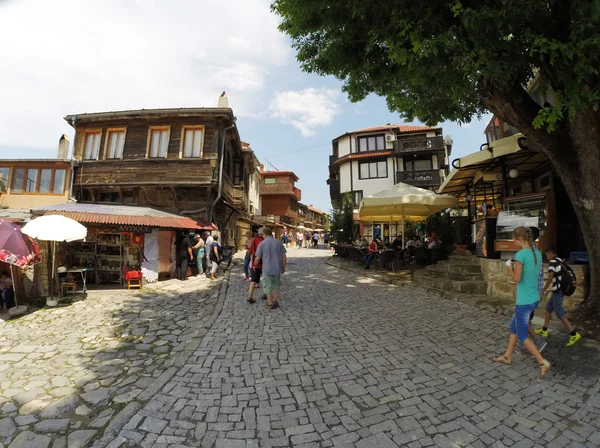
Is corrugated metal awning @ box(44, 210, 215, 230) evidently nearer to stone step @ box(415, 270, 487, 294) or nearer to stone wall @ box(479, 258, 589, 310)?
stone step @ box(415, 270, 487, 294)

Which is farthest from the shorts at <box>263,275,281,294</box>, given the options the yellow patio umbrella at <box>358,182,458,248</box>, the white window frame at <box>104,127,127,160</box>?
the white window frame at <box>104,127,127,160</box>

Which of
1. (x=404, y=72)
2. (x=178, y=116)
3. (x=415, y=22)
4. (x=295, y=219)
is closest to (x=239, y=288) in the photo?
(x=404, y=72)

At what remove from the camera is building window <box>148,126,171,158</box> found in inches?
518

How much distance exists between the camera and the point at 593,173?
4.51 metres

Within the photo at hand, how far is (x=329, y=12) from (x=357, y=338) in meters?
5.88

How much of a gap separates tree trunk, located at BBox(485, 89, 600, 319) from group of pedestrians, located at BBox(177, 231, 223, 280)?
9.30 meters

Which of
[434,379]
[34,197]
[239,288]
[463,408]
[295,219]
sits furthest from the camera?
[295,219]

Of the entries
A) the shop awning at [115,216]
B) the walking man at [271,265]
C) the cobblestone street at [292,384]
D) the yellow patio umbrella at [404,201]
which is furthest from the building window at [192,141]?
the cobblestone street at [292,384]

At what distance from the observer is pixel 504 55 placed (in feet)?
13.2

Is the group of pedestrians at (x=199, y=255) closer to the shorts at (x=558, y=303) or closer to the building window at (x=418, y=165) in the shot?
the shorts at (x=558, y=303)

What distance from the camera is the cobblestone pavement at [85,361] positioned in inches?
105

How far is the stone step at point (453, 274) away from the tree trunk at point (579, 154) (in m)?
2.25

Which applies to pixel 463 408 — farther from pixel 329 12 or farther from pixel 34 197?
pixel 34 197

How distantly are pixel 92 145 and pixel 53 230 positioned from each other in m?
9.05
